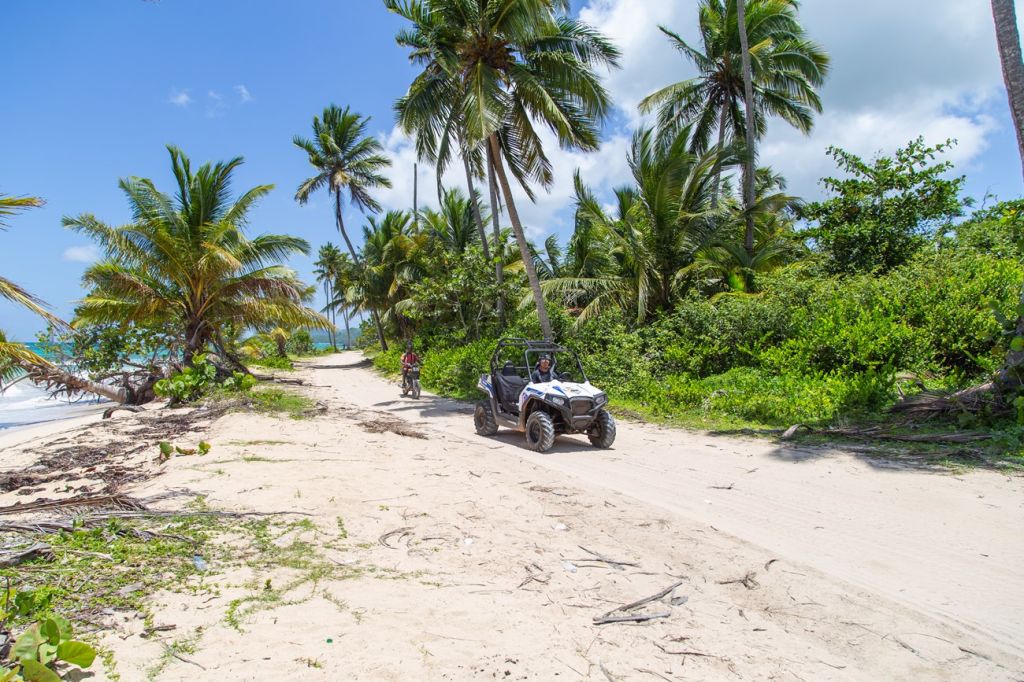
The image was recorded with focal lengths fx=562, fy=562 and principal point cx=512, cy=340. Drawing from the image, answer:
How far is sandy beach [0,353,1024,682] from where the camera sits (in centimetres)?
276

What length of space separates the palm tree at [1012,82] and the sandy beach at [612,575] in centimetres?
224

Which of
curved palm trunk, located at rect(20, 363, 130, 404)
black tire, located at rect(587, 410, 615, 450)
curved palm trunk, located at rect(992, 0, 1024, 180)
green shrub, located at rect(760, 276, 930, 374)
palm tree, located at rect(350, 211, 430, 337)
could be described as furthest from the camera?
palm tree, located at rect(350, 211, 430, 337)

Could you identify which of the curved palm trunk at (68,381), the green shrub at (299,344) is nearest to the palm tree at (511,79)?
the curved palm trunk at (68,381)

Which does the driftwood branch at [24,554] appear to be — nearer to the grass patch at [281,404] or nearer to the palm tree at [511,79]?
the grass patch at [281,404]

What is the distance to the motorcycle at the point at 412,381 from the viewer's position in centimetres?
1544

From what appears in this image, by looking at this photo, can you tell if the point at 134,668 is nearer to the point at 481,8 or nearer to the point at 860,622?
the point at 860,622

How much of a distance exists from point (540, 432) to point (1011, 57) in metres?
7.82

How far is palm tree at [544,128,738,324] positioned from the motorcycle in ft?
14.4

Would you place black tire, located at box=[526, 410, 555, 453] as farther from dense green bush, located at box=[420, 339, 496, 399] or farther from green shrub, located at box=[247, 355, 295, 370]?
green shrub, located at box=[247, 355, 295, 370]

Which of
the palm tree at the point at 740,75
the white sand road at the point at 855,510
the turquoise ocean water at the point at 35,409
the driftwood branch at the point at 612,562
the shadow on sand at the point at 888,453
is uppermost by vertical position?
the palm tree at the point at 740,75

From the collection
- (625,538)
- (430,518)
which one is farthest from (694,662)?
(430,518)

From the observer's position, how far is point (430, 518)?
15.9 ft

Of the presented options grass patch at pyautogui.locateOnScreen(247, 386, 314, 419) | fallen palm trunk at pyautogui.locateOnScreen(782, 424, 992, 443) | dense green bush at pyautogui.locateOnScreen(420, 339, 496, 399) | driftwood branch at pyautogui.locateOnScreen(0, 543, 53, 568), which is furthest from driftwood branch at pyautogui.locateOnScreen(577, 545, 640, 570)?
dense green bush at pyautogui.locateOnScreen(420, 339, 496, 399)

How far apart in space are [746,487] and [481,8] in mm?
12514
